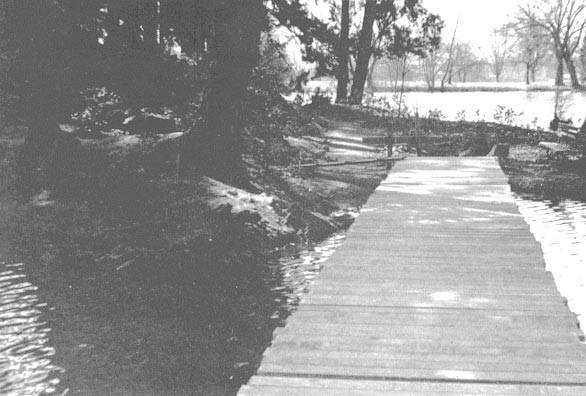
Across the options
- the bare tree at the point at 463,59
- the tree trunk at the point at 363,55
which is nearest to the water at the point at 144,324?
the tree trunk at the point at 363,55

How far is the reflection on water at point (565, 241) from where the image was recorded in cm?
930

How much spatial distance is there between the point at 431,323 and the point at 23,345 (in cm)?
403

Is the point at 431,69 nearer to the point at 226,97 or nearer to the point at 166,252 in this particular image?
the point at 226,97

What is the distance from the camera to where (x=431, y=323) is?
613 cm

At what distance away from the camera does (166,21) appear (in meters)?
13.3

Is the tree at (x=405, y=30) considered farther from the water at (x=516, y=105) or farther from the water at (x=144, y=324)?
the water at (x=144, y=324)

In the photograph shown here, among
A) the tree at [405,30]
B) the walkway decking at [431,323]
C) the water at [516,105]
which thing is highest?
the tree at [405,30]

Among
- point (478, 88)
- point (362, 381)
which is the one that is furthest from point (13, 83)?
point (478, 88)

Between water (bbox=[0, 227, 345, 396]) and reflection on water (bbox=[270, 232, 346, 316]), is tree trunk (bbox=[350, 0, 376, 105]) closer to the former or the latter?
reflection on water (bbox=[270, 232, 346, 316])

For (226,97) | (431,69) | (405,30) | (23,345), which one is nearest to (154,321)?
(23,345)

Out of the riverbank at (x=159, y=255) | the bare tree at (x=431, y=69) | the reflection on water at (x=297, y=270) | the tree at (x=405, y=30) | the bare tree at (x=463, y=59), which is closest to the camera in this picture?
the riverbank at (x=159, y=255)

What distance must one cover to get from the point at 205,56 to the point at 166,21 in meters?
1.26

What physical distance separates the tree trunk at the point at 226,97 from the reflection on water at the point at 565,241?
17.6 ft

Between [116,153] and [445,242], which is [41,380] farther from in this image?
[116,153]
